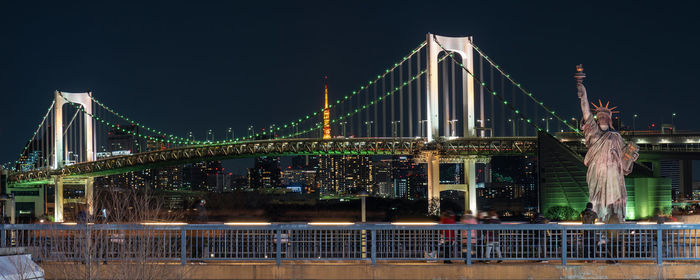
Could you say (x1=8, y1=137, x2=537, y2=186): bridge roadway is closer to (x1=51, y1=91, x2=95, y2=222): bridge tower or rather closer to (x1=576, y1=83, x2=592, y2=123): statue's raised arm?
(x1=51, y1=91, x2=95, y2=222): bridge tower

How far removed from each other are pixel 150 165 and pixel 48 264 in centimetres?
6211

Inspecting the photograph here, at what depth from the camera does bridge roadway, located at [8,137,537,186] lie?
63.0 m

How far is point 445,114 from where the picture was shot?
2464 inches

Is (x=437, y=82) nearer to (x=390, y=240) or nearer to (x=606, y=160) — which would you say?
(x=606, y=160)

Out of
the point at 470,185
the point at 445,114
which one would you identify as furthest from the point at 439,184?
the point at 445,114

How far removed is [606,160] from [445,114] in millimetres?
39612

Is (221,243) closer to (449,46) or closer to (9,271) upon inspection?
(9,271)

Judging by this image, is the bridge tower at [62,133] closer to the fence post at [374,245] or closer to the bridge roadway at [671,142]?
the bridge roadway at [671,142]

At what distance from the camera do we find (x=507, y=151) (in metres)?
65.2

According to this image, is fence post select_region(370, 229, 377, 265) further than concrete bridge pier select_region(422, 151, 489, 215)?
No

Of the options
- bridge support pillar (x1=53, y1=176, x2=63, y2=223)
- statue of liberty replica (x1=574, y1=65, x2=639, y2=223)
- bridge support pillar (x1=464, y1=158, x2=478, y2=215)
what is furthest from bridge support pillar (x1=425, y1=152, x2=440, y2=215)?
bridge support pillar (x1=53, y1=176, x2=63, y2=223)

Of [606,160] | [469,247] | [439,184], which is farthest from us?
[439,184]

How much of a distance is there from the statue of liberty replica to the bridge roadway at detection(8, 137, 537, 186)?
36.8 metres

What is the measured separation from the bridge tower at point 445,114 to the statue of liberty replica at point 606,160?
33.4 meters
